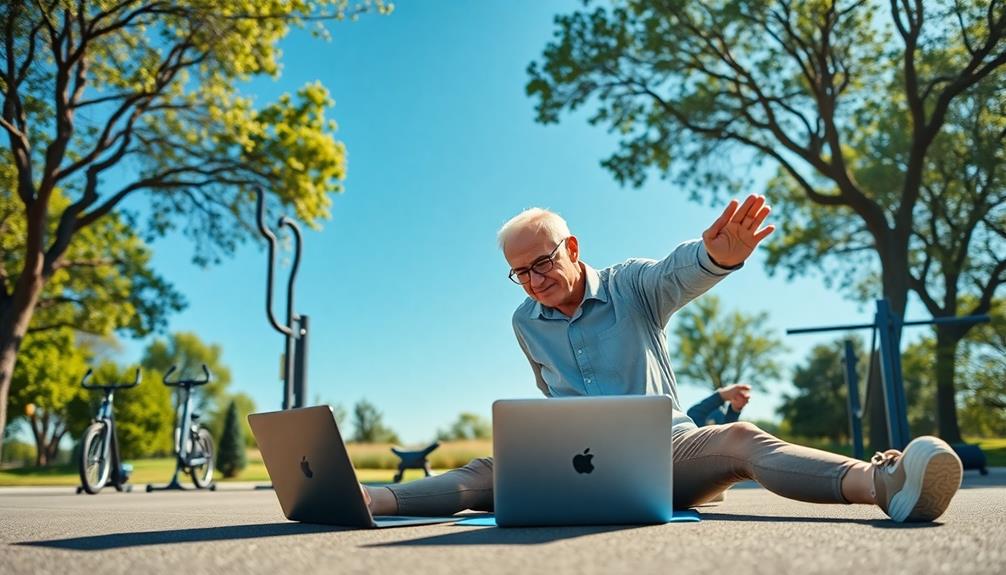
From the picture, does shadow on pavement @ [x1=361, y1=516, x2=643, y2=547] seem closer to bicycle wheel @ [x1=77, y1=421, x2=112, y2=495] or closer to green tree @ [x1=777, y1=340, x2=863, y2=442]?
bicycle wheel @ [x1=77, y1=421, x2=112, y2=495]

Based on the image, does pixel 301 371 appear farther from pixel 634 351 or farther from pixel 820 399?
pixel 820 399

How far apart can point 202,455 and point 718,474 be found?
8608 millimetres

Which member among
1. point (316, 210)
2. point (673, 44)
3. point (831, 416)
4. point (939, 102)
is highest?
point (673, 44)

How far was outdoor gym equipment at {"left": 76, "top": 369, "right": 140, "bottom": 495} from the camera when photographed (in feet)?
28.7

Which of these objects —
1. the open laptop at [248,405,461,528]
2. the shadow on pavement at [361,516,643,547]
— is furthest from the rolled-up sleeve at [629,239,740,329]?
the open laptop at [248,405,461,528]

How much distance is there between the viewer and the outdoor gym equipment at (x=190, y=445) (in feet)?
32.2

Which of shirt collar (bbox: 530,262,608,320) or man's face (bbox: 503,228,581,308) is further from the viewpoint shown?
shirt collar (bbox: 530,262,608,320)

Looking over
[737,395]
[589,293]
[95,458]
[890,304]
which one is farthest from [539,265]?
[890,304]

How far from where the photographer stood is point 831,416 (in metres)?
39.9

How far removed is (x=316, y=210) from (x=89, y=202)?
363 centimetres

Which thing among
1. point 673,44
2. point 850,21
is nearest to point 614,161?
point 673,44

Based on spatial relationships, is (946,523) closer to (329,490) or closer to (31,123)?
(329,490)

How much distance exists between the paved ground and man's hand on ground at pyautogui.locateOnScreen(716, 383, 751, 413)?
1347 millimetres

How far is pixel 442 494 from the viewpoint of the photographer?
3.02 meters
